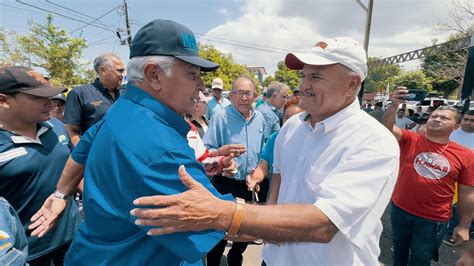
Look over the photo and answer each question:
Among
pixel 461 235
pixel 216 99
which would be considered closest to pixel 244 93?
pixel 461 235

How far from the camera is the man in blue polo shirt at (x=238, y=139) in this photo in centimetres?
334

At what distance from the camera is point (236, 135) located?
11.3ft

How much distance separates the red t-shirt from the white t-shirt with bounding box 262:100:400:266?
75.7 inches

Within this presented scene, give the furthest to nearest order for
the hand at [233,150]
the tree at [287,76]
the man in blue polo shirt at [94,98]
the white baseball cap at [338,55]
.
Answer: the tree at [287,76], the man in blue polo shirt at [94,98], the hand at [233,150], the white baseball cap at [338,55]

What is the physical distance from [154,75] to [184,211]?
63cm

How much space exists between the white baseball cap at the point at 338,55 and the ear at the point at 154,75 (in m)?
0.73

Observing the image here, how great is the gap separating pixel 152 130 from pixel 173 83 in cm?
27

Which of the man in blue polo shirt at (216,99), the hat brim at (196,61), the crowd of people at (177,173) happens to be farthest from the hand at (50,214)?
the man in blue polo shirt at (216,99)

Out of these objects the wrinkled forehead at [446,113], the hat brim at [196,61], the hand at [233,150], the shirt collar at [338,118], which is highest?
the hat brim at [196,61]

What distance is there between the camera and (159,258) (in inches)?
44.9

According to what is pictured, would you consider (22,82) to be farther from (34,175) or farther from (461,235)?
(461,235)

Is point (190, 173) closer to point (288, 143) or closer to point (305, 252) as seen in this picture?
point (305, 252)

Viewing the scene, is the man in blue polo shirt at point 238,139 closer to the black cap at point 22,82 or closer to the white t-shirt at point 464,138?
the black cap at point 22,82

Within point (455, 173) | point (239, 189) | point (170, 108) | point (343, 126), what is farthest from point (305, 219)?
point (455, 173)
